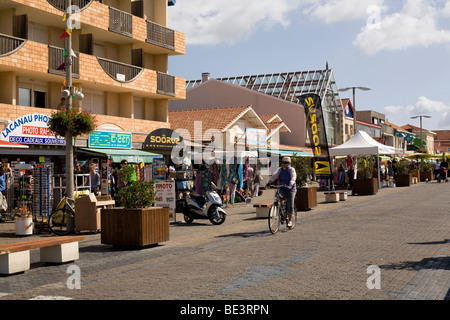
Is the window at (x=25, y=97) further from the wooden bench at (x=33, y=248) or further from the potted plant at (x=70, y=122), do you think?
the wooden bench at (x=33, y=248)

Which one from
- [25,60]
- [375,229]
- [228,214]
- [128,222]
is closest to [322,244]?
[375,229]

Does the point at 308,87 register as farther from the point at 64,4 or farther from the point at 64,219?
the point at 64,219

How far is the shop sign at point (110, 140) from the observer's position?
2425cm

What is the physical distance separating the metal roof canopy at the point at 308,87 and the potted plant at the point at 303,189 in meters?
41.7

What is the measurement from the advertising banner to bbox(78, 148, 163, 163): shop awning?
285 inches

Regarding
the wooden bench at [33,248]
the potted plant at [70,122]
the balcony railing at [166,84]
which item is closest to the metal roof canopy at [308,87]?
the balcony railing at [166,84]

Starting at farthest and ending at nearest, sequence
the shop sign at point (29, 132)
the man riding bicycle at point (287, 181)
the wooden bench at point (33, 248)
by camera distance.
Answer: the shop sign at point (29, 132), the man riding bicycle at point (287, 181), the wooden bench at point (33, 248)

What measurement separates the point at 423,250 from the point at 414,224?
4165 mm

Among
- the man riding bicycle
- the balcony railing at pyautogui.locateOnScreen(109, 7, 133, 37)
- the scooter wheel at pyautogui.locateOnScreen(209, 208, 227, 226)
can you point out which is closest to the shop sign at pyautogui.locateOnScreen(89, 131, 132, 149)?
the balcony railing at pyautogui.locateOnScreen(109, 7, 133, 37)

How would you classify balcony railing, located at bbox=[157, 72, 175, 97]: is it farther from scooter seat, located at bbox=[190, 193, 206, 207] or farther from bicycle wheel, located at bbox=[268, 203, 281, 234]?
bicycle wheel, located at bbox=[268, 203, 281, 234]

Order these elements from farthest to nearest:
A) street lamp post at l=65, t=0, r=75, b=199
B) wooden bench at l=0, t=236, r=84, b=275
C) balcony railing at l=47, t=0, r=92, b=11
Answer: balcony railing at l=47, t=0, r=92, b=11, street lamp post at l=65, t=0, r=75, b=199, wooden bench at l=0, t=236, r=84, b=275

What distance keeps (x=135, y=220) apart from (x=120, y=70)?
1816 centimetres

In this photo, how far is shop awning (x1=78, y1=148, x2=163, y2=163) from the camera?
75.7ft
